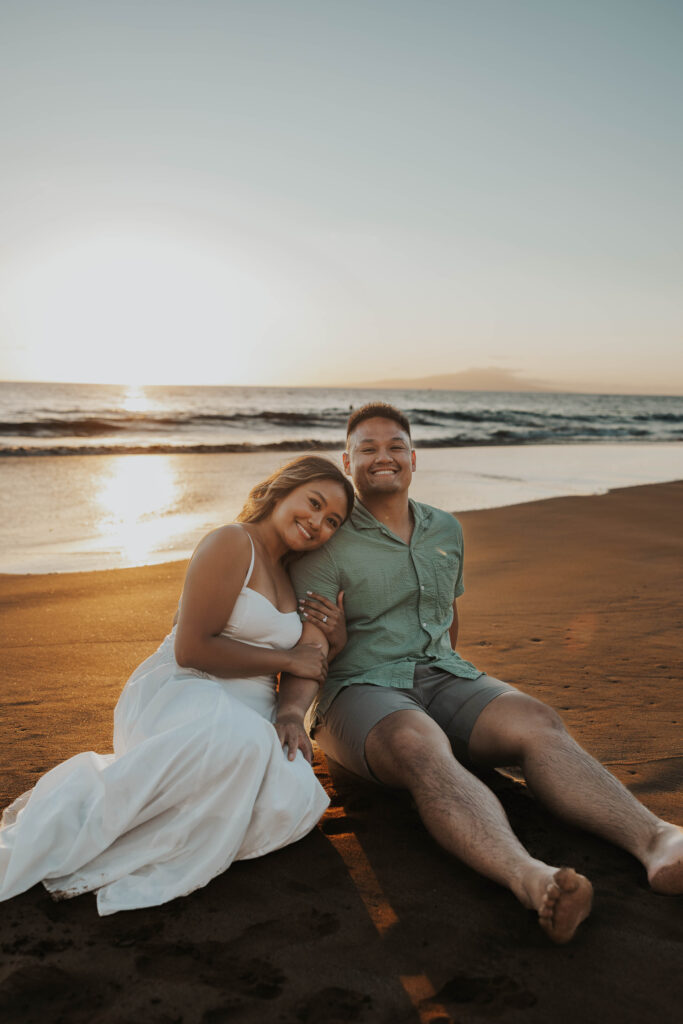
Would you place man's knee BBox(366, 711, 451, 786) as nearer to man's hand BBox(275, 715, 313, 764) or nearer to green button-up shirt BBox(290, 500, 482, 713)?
man's hand BBox(275, 715, 313, 764)

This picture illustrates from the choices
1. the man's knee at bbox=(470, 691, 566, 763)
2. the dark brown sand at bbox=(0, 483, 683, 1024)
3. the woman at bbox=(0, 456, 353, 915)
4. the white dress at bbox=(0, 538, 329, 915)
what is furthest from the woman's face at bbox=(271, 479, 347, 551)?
the dark brown sand at bbox=(0, 483, 683, 1024)

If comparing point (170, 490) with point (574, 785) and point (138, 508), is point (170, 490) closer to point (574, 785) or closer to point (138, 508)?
point (138, 508)

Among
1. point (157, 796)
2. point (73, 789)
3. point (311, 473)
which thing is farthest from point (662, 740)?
point (73, 789)

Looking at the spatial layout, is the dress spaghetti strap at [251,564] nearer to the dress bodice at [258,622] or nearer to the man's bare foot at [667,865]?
the dress bodice at [258,622]

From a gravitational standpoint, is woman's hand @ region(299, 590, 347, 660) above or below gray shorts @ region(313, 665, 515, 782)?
above

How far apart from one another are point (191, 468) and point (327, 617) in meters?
14.2

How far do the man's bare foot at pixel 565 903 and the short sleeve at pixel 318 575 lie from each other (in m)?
1.63

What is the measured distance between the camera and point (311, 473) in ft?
11.4

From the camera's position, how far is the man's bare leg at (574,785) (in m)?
2.68

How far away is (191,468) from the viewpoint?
56.6 ft

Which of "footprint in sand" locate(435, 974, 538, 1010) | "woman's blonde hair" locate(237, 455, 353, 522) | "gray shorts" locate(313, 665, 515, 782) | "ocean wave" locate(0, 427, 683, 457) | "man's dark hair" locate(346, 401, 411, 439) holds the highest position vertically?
"man's dark hair" locate(346, 401, 411, 439)

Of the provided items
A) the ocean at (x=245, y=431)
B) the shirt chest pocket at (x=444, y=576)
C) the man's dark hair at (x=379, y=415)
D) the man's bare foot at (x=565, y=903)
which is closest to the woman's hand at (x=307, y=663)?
the shirt chest pocket at (x=444, y=576)

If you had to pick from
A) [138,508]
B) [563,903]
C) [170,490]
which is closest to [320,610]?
[563,903]

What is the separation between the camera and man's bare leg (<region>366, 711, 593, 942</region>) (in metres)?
2.29
